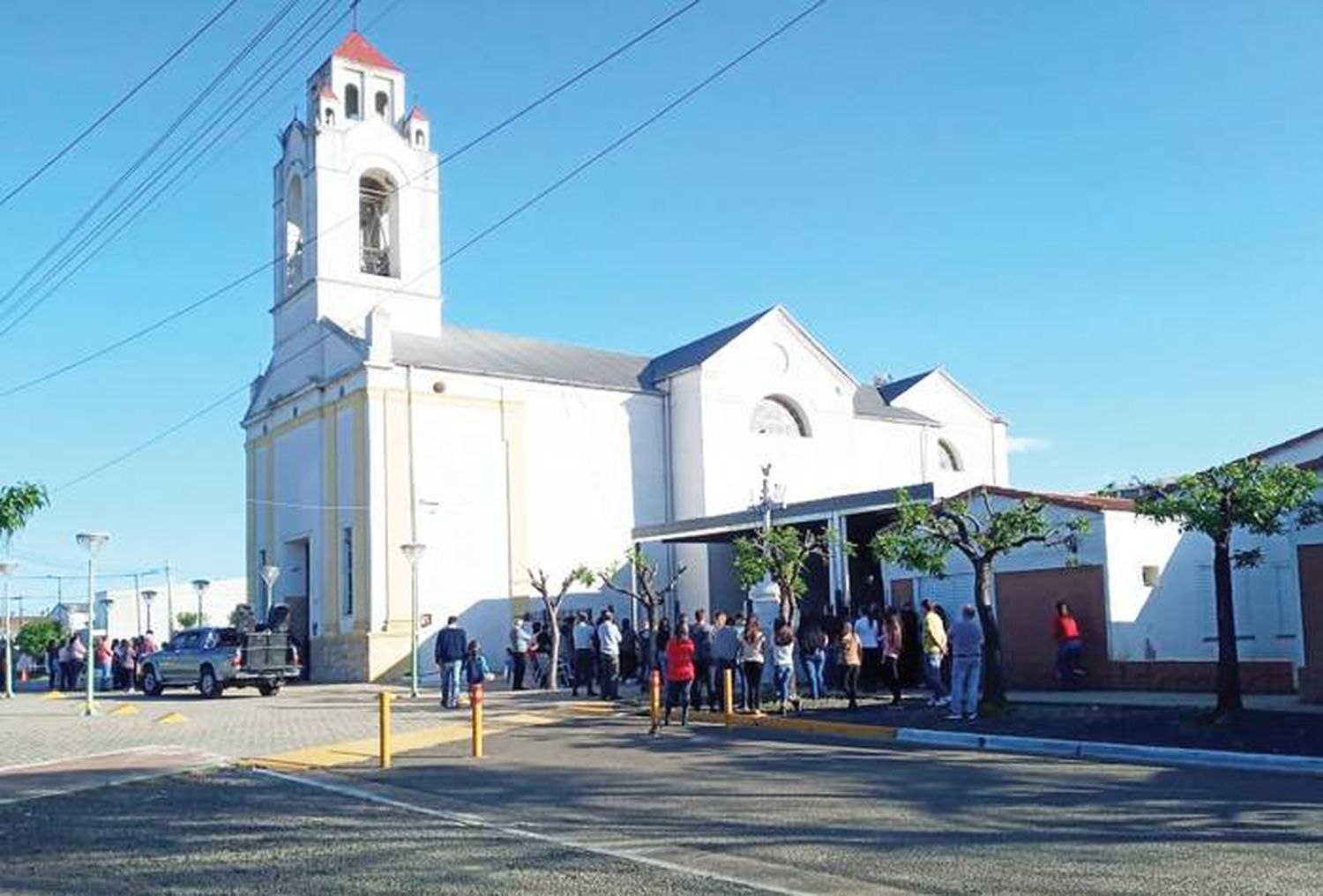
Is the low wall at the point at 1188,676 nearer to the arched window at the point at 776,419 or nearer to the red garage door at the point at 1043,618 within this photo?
the red garage door at the point at 1043,618

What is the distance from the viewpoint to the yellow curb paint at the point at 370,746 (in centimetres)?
1639

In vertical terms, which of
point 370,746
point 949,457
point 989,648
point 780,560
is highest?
point 949,457

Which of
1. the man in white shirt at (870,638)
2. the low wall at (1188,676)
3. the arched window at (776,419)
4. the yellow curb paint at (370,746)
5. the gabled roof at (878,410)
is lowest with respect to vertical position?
the yellow curb paint at (370,746)

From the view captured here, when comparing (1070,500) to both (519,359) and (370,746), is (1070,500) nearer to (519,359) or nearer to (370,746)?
(370,746)

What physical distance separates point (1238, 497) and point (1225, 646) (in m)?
1.78

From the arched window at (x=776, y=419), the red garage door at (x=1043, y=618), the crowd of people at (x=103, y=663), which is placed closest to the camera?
the red garage door at (x=1043, y=618)

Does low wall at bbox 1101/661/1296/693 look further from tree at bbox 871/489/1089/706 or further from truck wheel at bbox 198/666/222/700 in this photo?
truck wheel at bbox 198/666/222/700

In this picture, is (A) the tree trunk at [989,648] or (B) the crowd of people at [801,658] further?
(B) the crowd of people at [801,658]

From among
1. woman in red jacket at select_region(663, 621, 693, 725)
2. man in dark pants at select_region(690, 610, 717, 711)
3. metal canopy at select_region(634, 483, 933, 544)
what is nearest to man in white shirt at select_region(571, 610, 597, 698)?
man in dark pants at select_region(690, 610, 717, 711)

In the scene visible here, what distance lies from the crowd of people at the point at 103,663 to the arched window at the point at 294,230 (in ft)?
40.7

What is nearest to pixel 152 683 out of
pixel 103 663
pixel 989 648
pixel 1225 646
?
pixel 103 663

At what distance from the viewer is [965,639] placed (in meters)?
18.2

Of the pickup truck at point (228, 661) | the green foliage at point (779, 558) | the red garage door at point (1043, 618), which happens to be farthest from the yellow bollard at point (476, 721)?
the pickup truck at point (228, 661)

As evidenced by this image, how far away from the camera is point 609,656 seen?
82.0ft
